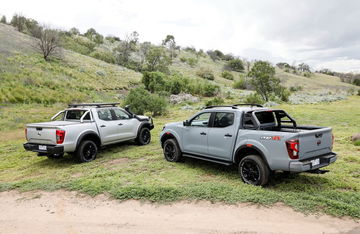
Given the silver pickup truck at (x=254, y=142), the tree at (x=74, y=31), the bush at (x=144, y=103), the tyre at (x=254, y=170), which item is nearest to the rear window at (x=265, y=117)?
the silver pickup truck at (x=254, y=142)

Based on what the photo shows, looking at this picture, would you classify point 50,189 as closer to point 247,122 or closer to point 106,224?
point 106,224

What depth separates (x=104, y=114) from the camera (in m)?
9.73

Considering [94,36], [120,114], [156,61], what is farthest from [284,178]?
[94,36]

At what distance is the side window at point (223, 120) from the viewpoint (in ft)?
22.3

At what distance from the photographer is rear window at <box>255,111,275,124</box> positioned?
22.1 feet

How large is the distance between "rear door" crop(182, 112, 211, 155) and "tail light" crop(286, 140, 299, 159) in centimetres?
228

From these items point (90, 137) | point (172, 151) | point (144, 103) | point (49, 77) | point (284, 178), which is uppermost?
point (49, 77)

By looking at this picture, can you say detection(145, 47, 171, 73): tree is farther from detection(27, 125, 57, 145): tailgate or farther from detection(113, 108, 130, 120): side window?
detection(27, 125, 57, 145): tailgate

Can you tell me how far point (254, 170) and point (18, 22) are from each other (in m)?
63.1

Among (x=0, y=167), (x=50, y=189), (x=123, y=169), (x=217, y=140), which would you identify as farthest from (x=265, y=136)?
(x=0, y=167)

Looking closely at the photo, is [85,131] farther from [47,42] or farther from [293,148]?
[47,42]

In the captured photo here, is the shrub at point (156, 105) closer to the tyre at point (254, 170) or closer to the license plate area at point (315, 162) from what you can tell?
the tyre at point (254, 170)

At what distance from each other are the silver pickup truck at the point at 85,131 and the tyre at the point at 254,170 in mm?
4912

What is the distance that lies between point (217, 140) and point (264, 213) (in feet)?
7.69
